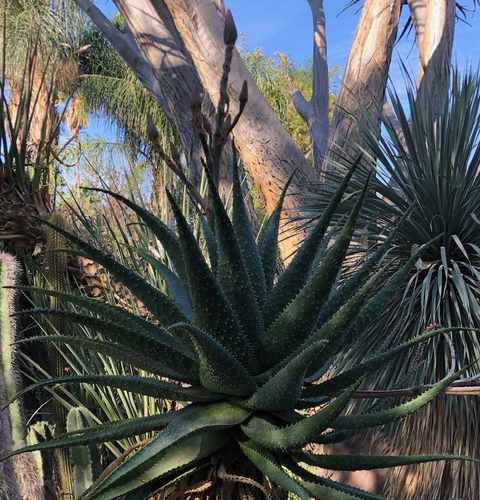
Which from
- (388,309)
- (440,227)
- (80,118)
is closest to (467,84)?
(440,227)

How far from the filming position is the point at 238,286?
65.7 inches

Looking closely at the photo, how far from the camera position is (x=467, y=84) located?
4.27 m

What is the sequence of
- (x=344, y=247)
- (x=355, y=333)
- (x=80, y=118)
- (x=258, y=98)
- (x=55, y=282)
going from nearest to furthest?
1. (x=344, y=247)
2. (x=355, y=333)
3. (x=55, y=282)
4. (x=258, y=98)
5. (x=80, y=118)

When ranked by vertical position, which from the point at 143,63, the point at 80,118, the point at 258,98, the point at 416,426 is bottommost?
the point at 416,426

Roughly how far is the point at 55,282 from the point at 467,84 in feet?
9.16

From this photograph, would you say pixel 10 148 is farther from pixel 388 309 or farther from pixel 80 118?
pixel 80 118

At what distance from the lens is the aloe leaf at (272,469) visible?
1.42 metres

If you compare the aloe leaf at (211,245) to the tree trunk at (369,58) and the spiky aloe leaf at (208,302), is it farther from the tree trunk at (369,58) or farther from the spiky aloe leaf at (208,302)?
the tree trunk at (369,58)

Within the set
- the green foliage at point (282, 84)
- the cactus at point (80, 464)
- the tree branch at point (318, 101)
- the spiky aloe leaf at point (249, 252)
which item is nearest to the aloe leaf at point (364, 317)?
the spiky aloe leaf at point (249, 252)

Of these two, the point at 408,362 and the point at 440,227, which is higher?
the point at 440,227

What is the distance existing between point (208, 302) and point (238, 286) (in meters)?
0.11

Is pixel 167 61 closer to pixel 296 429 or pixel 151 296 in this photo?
pixel 151 296

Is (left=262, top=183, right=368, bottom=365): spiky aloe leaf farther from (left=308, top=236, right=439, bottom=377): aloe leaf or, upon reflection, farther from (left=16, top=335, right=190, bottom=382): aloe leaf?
(left=16, top=335, right=190, bottom=382): aloe leaf

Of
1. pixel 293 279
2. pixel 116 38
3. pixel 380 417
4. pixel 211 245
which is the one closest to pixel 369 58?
pixel 116 38
